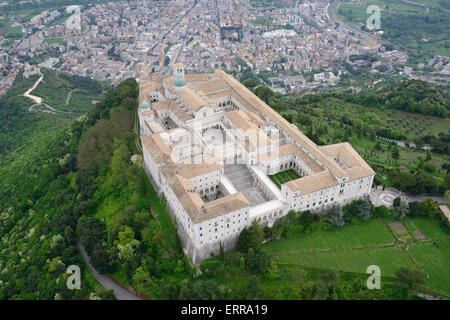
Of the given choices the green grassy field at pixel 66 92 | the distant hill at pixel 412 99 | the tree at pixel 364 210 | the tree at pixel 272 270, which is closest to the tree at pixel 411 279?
the tree at pixel 364 210

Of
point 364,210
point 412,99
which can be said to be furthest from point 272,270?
point 412,99

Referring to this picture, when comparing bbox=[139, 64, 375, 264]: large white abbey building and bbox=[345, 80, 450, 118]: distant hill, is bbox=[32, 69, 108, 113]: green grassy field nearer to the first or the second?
bbox=[139, 64, 375, 264]: large white abbey building

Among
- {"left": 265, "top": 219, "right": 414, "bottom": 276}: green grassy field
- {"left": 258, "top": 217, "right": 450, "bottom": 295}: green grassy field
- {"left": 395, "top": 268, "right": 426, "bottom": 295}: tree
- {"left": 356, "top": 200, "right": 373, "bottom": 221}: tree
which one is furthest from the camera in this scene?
{"left": 356, "top": 200, "right": 373, "bottom": 221}: tree

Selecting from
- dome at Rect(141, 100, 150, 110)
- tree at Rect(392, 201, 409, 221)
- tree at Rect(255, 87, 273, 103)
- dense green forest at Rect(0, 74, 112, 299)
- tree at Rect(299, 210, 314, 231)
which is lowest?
dense green forest at Rect(0, 74, 112, 299)

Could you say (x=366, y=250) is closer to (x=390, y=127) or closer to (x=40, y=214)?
(x=390, y=127)

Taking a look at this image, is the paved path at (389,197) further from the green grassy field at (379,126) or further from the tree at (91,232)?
the tree at (91,232)

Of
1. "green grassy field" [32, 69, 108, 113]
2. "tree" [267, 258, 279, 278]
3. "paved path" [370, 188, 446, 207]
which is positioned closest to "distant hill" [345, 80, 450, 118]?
"paved path" [370, 188, 446, 207]
